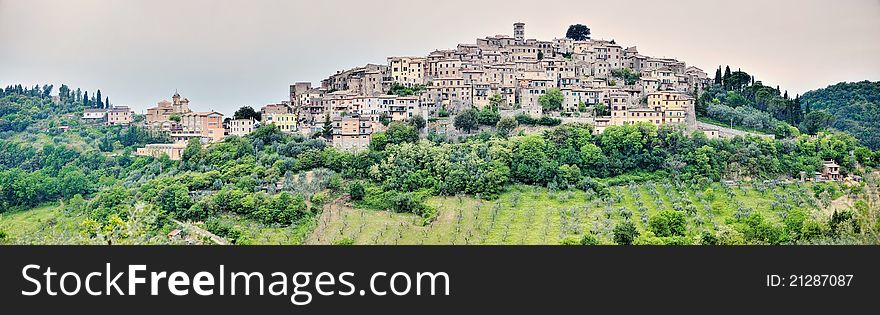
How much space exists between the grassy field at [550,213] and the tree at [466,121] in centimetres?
259

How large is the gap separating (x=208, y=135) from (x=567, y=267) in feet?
46.5

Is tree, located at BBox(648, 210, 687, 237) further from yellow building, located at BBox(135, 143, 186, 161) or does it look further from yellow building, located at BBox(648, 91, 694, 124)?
yellow building, located at BBox(135, 143, 186, 161)

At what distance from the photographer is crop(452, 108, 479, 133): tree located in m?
18.5

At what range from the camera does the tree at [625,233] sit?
12703mm

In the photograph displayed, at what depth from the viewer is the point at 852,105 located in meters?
23.2

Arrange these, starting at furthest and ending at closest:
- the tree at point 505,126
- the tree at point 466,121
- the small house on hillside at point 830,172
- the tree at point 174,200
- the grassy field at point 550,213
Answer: the tree at point 466,121, the tree at point 505,126, the small house on hillside at point 830,172, the tree at point 174,200, the grassy field at point 550,213

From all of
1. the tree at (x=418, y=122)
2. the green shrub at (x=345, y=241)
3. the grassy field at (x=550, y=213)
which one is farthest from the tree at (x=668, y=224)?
the tree at (x=418, y=122)

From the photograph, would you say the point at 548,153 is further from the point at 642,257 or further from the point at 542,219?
the point at 642,257

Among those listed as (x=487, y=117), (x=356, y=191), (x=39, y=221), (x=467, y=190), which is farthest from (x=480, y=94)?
(x=39, y=221)

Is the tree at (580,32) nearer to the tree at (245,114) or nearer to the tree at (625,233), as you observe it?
the tree at (245,114)

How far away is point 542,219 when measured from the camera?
47.5 feet

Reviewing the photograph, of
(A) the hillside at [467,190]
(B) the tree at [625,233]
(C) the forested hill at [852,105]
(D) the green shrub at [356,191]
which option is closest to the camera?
(B) the tree at [625,233]

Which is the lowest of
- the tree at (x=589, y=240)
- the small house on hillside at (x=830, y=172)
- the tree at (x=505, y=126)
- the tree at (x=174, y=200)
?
the tree at (x=589, y=240)

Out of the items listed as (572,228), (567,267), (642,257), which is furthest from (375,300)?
(572,228)
